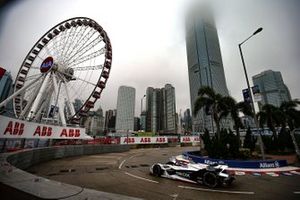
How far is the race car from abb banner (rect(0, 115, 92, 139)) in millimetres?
8015

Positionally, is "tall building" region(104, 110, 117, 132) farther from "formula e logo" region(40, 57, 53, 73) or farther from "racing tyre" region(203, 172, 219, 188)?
"racing tyre" region(203, 172, 219, 188)

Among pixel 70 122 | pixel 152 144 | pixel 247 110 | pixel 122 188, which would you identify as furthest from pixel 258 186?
pixel 152 144

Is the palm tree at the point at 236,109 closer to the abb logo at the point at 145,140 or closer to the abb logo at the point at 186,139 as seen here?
the abb logo at the point at 145,140

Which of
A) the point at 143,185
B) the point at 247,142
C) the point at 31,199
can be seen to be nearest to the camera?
the point at 31,199

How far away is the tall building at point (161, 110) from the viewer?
119000 mm

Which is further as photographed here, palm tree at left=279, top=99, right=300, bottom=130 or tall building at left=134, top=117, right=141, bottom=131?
tall building at left=134, top=117, right=141, bottom=131

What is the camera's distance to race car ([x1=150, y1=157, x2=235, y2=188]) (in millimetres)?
6548

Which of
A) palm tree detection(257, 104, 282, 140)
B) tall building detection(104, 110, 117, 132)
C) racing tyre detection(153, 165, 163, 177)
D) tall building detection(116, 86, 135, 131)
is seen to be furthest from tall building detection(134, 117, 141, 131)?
racing tyre detection(153, 165, 163, 177)

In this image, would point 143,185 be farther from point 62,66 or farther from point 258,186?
point 62,66

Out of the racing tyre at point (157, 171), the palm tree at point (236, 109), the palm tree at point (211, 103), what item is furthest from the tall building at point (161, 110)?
the racing tyre at point (157, 171)

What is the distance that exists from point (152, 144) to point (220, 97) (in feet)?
65.9

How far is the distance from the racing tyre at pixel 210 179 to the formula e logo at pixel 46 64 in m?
22.6

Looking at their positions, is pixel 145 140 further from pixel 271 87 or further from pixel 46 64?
pixel 271 87

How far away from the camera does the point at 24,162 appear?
9.45m
